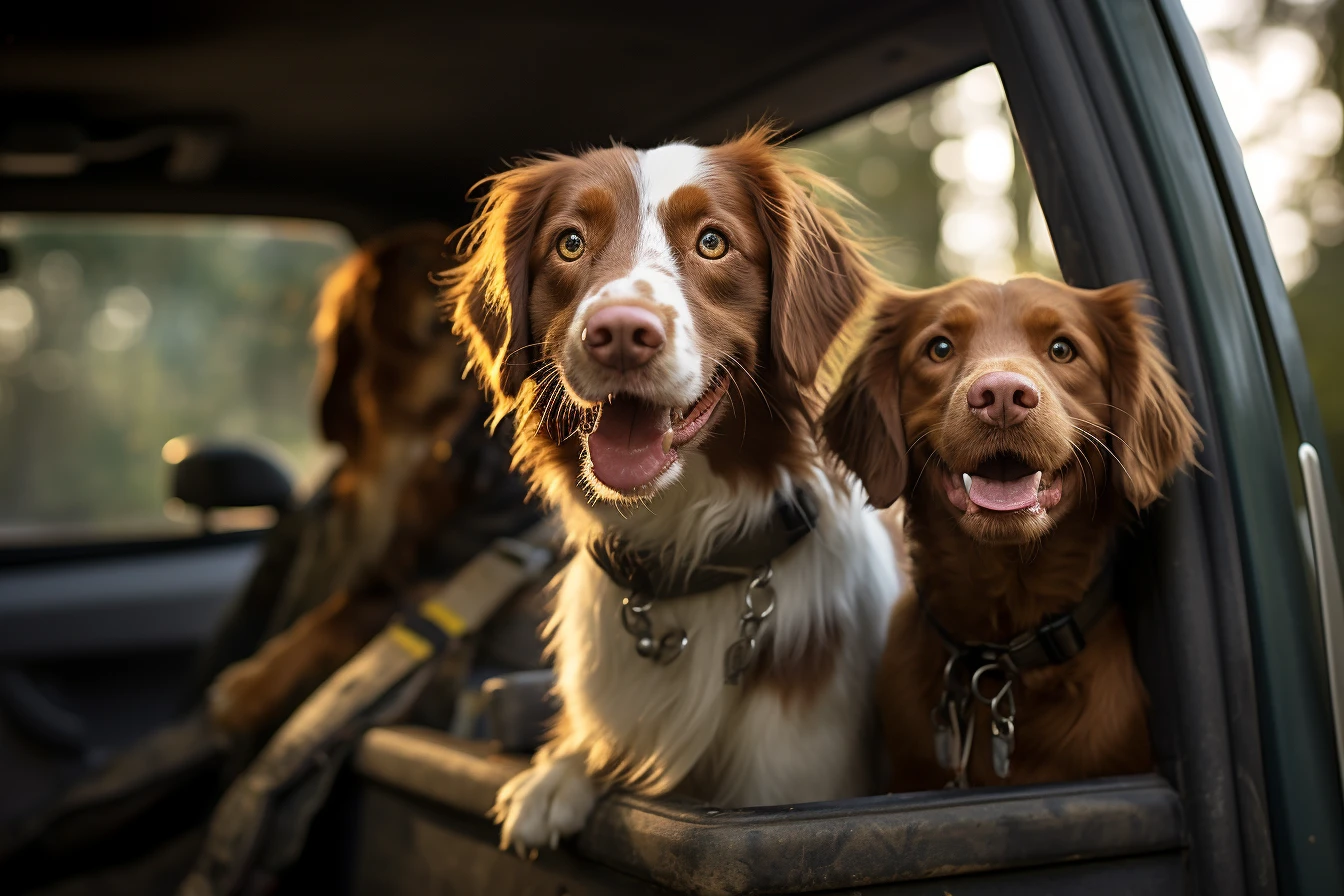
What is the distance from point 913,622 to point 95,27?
2.06 meters

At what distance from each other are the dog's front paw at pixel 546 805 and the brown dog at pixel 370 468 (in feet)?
3.93

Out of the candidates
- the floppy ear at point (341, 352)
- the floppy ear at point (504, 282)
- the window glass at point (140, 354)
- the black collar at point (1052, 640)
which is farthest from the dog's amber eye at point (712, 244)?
the window glass at point (140, 354)

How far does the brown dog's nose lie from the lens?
1.50 meters

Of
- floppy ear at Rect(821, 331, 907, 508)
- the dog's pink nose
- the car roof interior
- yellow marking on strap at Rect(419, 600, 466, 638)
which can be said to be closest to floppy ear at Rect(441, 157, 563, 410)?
the car roof interior

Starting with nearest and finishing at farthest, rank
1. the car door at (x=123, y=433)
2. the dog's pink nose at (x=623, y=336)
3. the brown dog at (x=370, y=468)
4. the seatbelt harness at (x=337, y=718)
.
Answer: the dog's pink nose at (x=623, y=336) < the seatbelt harness at (x=337, y=718) < the brown dog at (x=370, y=468) < the car door at (x=123, y=433)

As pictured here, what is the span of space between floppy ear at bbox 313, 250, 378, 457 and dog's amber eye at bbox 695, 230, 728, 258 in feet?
6.35

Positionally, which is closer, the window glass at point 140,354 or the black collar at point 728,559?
the black collar at point 728,559

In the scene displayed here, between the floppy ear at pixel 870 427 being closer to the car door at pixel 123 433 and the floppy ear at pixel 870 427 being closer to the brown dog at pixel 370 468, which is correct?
the brown dog at pixel 370 468

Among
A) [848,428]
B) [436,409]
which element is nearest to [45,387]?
[436,409]

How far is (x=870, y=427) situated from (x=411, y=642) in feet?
4.88

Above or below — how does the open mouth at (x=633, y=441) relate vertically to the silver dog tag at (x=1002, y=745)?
above

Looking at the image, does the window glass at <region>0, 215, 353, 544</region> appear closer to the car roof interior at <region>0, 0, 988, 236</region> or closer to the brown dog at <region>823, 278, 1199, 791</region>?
the car roof interior at <region>0, 0, 988, 236</region>

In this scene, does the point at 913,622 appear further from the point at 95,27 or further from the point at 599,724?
the point at 95,27

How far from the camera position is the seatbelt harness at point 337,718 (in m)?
2.68
